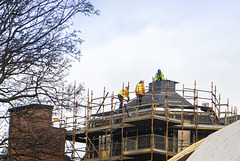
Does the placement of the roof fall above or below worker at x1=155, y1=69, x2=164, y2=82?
below

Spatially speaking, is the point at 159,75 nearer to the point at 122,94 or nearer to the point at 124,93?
the point at 124,93

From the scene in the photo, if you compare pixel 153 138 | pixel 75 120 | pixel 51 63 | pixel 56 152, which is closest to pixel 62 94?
pixel 51 63

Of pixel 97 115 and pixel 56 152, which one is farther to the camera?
pixel 97 115

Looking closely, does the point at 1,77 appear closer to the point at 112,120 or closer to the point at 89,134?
the point at 112,120

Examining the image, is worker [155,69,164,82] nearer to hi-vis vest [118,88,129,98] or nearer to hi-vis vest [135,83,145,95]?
hi-vis vest [135,83,145,95]

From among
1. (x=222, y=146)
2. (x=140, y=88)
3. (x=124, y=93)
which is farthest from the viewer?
(x=124, y=93)

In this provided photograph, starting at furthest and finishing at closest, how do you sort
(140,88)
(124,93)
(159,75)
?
(159,75) → (124,93) → (140,88)

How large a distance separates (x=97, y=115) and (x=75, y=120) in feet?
5.62

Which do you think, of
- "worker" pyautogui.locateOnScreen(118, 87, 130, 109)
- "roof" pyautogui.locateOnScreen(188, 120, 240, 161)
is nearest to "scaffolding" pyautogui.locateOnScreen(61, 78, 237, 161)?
"worker" pyautogui.locateOnScreen(118, 87, 130, 109)

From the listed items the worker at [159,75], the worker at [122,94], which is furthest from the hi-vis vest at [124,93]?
the worker at [159,75]

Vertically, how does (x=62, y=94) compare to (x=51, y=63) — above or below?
below

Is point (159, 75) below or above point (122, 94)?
above

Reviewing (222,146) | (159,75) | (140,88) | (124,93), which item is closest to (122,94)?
(124,93)

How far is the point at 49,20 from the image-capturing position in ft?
48.3
